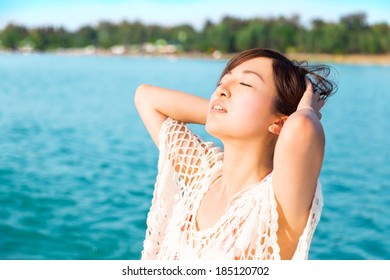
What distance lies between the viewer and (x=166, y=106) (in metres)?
1.79

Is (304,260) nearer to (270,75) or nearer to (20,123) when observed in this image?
(270,75)

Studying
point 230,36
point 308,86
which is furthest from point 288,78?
point 230,36

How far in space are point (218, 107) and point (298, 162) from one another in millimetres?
281

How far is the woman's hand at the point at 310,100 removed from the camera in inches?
52.9

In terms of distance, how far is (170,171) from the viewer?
68.3 inches

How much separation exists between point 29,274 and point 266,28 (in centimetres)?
5963

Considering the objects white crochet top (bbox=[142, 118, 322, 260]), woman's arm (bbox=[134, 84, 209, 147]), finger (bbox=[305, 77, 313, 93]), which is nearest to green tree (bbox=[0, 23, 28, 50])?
woman's arm (bbox=[134, 84, 209, 147])

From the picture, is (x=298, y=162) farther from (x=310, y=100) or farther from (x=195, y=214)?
(x=195, y=214)

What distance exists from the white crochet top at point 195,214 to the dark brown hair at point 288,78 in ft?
0.61

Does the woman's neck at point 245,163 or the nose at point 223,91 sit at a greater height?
the nose at point 223,91

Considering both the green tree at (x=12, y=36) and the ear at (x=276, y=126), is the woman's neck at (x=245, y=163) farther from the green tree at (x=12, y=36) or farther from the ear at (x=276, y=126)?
the green tree at (x=12, y=36)

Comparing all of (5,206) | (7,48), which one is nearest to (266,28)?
(7,48)

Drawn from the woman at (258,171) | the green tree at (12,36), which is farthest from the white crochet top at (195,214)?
the green tree at (12,36)

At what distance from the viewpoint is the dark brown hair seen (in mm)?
1419
